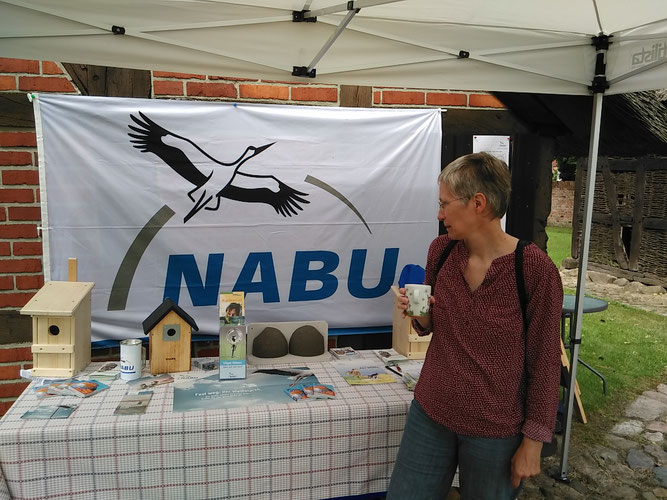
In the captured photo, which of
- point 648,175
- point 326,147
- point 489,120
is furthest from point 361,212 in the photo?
point 648,175

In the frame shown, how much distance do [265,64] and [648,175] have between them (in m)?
9.47

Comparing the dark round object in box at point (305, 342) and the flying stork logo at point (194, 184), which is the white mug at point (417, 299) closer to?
the dark round object in box at point (305, 342)

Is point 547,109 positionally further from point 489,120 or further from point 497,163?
point 497,163

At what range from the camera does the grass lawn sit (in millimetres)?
4203

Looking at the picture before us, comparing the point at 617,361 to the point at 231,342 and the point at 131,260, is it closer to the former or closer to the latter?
the point at 231,342

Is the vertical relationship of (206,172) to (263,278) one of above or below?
above

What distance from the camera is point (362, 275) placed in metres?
3.32

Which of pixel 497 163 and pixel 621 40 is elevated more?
pixel 621 40

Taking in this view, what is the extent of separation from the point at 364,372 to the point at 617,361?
4.12 m

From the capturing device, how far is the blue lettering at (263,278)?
10.3 feet

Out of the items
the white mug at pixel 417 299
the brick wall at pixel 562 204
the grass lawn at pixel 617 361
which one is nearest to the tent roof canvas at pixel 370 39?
the white mug at pixel 417 299

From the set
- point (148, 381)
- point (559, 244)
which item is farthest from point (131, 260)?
point (559, 244)

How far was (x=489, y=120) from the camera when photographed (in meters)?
3.54

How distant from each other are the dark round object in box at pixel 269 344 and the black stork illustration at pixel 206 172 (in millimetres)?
768
